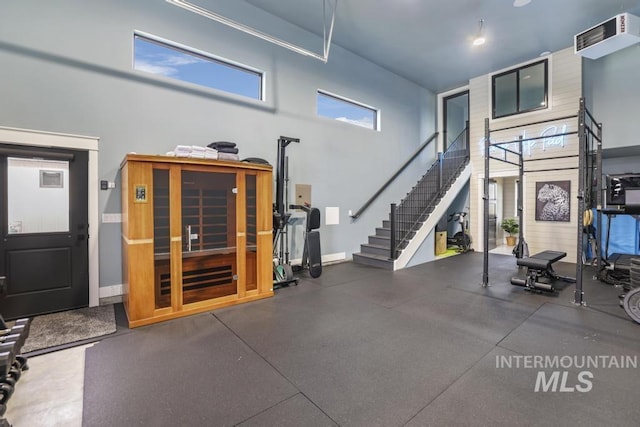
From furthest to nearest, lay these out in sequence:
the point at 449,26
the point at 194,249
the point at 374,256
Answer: the point at 374,256
the point at 449,26
the point at 194,249

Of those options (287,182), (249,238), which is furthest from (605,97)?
(249,238)

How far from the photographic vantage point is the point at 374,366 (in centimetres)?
240

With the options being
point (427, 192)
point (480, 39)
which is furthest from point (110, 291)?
point (480, 39)

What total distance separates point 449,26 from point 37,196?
7521 millimetres

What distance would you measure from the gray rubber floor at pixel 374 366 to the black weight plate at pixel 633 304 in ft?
0.35

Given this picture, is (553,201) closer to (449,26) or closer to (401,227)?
(401,227)

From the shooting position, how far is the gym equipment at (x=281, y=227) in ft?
15.8

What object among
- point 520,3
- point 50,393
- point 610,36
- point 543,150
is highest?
point 520,3

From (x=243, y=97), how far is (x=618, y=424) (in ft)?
19.0

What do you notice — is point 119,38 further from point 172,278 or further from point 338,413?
point 338,413

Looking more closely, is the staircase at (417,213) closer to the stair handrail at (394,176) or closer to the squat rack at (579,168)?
the stair handrail at (394,176)

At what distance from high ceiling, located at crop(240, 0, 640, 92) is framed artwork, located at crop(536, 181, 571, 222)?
323cm

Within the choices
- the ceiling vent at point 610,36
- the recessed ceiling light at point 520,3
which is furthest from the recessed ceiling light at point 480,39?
the ceiling vent at point 610,36

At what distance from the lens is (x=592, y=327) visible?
310 cm
